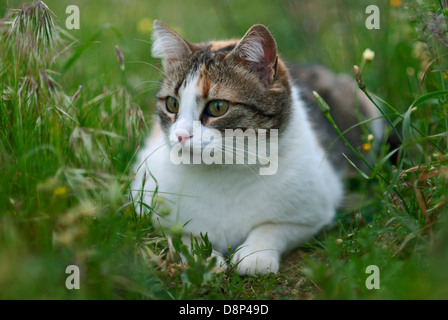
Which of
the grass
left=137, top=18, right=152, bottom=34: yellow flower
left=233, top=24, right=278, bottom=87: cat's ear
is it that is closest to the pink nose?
the grass

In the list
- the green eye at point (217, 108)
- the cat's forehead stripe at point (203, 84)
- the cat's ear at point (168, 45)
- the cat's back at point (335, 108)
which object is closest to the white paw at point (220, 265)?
the green eye at point (217, 108)

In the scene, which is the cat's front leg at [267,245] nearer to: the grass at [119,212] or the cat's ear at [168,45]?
the grass at [119,212]

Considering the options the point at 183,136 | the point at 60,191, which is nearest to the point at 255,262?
the point at 183,136

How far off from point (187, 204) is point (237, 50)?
91cm

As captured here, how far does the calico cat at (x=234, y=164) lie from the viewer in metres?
2.30

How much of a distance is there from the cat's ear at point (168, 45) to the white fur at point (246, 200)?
1.69 ft

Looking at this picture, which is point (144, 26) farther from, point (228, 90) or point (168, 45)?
point (228, 90)

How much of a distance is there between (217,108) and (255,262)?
0.84 m

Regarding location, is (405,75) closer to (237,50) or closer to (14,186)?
(237,50)

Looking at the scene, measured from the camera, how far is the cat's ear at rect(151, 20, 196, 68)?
260 centimetres

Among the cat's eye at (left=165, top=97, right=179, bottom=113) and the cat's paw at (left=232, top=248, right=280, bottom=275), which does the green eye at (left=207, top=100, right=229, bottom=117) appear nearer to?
the cat's eye at (left=165, top=97, right=179, bottom=113)

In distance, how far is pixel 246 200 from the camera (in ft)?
8.07

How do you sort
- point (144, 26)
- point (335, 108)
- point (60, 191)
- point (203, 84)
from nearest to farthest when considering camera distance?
1. point (60, 191)
2. point (203, 84)
3. point (335, 108)
4. point (144, 26)
